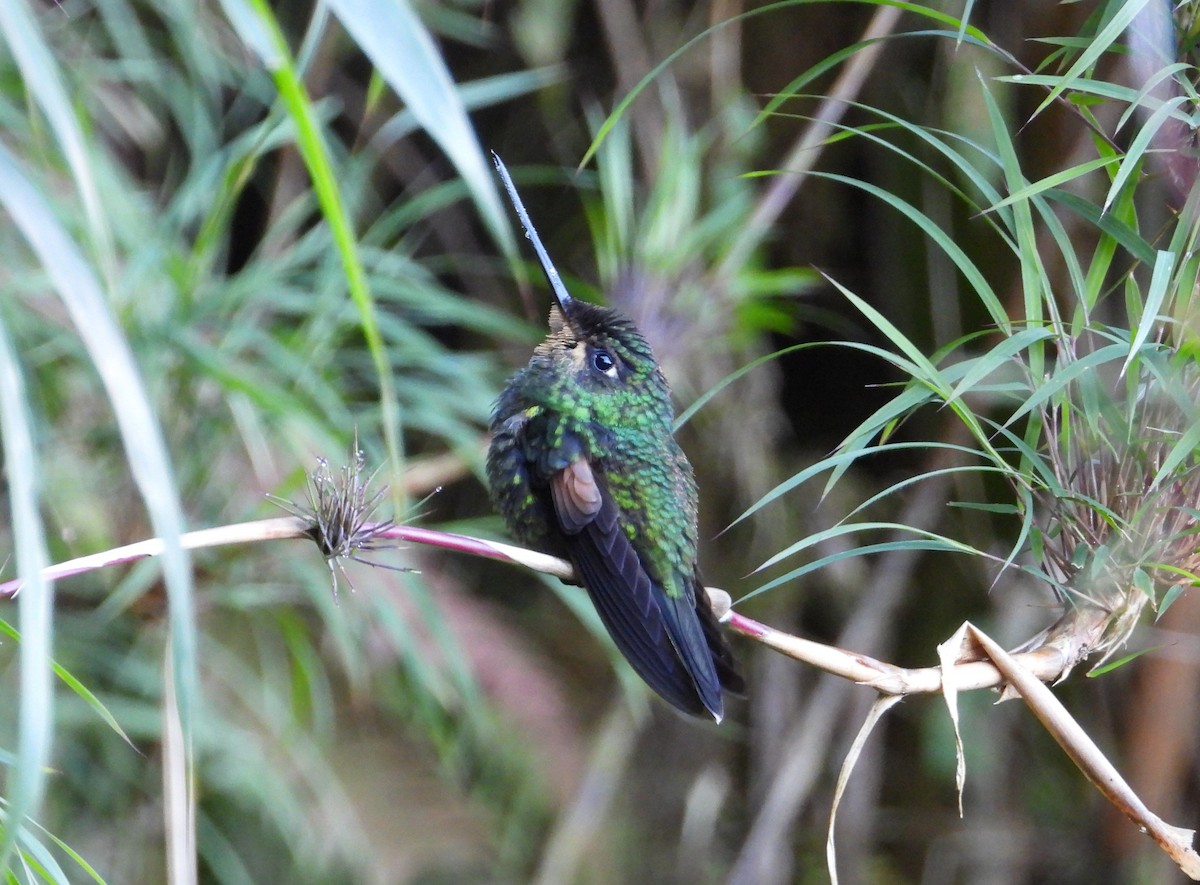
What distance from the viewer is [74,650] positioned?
7.35 feet

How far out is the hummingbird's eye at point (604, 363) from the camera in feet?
5.60

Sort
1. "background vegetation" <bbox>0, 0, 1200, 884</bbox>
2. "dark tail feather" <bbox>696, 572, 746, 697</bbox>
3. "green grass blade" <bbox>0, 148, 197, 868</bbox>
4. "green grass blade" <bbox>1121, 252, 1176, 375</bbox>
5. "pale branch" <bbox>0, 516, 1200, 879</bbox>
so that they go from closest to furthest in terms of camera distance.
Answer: "green grass blade" <bbox>0, 148, 197, 868</bbox>, "green grass blade" <bbox>1121, 252, 1176, 375</bbox>, "pale branch" <bbox>0, 516, 1200, 879</bbox>, "background vegetation" <bbox>0, 0, 1200, 884</bbox>, "dark tail feather" <bbox>696, 572, 746, 697</bbox>

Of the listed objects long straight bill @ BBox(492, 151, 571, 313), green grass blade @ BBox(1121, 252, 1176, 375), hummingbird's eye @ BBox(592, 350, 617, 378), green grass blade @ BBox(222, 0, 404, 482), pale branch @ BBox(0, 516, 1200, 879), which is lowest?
pale branch @ BBox(0, 516, 1200, 879)

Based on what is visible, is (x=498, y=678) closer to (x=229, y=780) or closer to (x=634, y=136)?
(x=229, y=780)

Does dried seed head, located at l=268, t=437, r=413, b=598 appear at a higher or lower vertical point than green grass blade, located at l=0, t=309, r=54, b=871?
higher

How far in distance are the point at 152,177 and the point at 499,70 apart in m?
1.01

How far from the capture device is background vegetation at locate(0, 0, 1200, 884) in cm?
130

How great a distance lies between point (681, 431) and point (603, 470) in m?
1.47

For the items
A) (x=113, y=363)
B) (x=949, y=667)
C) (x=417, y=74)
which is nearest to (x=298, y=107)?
(x=417, y=74)

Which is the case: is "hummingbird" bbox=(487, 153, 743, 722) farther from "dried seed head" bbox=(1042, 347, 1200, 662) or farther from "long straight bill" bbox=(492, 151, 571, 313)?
"dried seed head" bbox=(1042, 347, 1200, 662)

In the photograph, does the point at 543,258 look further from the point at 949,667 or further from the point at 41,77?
the point at 41,77

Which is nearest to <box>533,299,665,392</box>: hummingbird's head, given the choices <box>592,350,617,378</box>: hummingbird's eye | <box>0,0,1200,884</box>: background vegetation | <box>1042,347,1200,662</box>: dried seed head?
<box>592,350,617,378</box>: hummingbird's eye

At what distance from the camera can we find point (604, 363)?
171 cm

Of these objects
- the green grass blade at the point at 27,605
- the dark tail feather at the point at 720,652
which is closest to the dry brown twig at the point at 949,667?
the green grass blade at the point at 27,605
